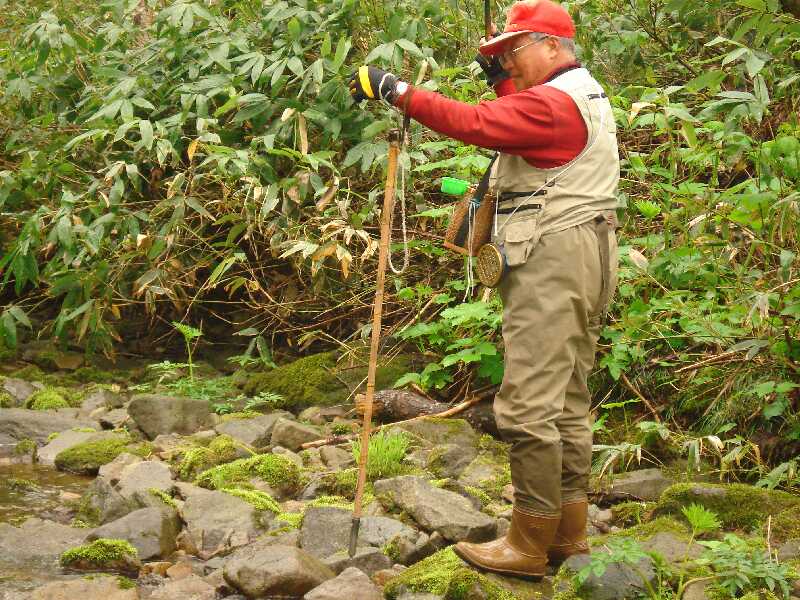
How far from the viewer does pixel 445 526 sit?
13.3 ft

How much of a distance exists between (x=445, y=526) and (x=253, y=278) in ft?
11.8

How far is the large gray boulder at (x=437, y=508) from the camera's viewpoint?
404 centimetres

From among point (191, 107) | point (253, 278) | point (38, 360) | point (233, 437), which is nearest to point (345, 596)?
point (233, 437)

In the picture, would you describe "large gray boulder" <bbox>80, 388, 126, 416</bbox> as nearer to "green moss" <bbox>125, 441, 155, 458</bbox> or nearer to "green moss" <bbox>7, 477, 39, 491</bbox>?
"green moss" <bbox>125, 441, 155, 458</bbox>

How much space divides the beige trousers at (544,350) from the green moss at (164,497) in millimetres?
1753

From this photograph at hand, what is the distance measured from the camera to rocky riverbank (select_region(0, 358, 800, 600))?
11.2ft

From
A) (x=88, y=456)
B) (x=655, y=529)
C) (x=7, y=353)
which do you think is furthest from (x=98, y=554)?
(x=7, y=353)

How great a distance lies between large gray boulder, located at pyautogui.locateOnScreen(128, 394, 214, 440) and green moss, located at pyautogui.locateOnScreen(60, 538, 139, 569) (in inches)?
78.3

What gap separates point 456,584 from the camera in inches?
133

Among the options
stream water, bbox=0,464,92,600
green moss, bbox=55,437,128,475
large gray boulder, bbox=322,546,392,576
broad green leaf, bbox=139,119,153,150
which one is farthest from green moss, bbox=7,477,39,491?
broad green leaf, bbox=139,119,153,150

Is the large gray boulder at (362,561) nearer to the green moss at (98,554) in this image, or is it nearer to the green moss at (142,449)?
the green moss at (98,554)

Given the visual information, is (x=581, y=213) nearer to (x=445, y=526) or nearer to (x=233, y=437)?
(x=445, y=526)

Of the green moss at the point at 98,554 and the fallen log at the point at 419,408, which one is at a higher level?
the green moss at the point at 98,554

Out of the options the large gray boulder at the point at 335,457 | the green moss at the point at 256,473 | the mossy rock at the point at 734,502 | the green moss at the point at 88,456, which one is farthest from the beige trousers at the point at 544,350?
the green moss at the point at 88,456
